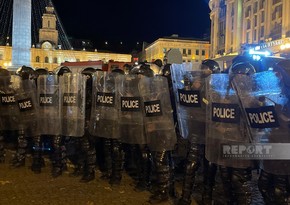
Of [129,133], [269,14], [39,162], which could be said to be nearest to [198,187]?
[129,133]

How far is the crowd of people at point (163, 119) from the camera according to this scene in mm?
3859

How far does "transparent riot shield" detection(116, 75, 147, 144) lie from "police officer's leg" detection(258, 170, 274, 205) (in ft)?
5.89

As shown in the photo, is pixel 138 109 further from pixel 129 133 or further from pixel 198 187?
pixel 198 187

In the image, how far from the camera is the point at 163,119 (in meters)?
4.95

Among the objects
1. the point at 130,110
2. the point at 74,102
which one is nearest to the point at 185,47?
the point at 74,102

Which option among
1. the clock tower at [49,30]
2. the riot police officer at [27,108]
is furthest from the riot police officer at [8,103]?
the clock tower at [49,30]

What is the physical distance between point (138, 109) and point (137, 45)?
9195 cm

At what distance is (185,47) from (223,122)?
71.0 meters

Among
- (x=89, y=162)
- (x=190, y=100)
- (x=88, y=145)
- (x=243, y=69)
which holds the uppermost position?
(x=243, y=69)

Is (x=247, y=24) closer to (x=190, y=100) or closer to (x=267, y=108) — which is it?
(x=190, y=100)

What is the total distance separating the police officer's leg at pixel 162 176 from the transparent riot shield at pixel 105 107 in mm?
930

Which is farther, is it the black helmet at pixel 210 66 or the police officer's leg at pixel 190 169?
the black helmet at pixel 210 66

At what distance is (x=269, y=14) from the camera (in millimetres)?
42438

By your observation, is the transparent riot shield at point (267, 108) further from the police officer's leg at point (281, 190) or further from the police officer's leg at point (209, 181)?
the police officer's leg at point (209, 181)
